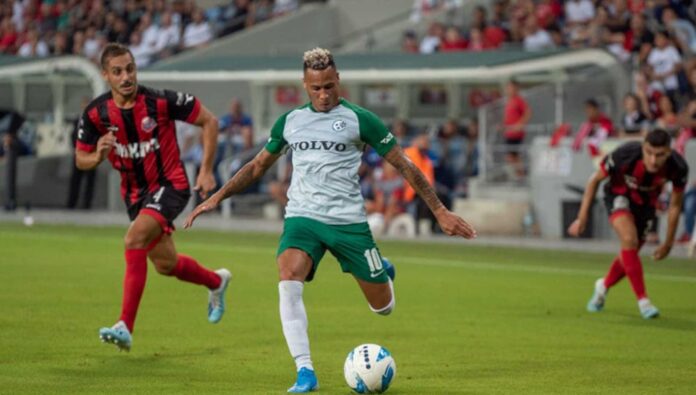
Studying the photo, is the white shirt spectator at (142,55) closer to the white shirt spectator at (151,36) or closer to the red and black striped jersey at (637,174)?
the white shirt spectator at (151,36)

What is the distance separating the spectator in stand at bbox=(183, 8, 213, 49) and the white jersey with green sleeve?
28840mm

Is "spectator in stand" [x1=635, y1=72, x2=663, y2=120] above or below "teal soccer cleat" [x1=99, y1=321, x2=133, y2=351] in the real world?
above

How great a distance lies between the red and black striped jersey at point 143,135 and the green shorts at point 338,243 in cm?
256

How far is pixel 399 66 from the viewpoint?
30.8m

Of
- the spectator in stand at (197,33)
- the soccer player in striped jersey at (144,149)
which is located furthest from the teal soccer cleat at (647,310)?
the spectator in stand at (197,33)

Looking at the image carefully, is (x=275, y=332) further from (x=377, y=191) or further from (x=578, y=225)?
(x=377, y=191)

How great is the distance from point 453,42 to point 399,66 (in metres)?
2.28

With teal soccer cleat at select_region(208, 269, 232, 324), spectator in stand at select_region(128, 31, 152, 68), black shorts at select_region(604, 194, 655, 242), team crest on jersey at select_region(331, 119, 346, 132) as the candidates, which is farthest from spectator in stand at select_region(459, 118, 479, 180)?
team crest on jersey at select_region(331, 119, 346, 132)

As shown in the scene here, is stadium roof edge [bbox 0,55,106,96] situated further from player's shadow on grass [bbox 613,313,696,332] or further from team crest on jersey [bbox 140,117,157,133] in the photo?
team crest on jersey [bbox 140,117,157,133]

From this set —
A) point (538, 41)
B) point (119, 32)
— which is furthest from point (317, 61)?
point (119, 32)

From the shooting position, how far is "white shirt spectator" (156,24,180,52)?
1544 inches

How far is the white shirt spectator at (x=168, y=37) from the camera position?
39.2m

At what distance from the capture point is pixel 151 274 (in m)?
19.3

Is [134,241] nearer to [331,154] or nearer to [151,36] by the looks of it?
[331,154]
